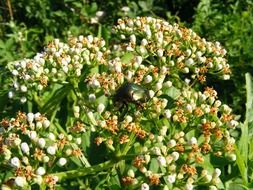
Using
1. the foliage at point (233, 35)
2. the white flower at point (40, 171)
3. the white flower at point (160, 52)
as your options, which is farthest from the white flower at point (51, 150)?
the foliage at point (233, 35)

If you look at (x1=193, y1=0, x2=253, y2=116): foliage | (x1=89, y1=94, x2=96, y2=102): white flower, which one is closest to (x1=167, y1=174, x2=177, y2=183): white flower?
(x1=89, y1=94, x2=96, y2=102): white flower

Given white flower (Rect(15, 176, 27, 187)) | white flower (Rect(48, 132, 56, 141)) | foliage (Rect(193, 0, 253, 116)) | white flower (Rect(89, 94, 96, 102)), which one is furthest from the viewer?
foliage (Rect(193, 0, 253, 116))

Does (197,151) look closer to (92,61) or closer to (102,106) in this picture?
(102,106)

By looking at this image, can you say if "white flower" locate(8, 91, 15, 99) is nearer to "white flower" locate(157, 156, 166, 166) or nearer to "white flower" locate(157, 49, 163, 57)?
"white flower" locate(157, 49, 163, 57)

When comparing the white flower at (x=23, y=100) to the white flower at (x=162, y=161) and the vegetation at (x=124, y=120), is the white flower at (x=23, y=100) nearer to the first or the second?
the vegetation at (x=124, y=120)

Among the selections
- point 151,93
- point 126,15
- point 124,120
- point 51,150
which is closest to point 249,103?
point 151,93

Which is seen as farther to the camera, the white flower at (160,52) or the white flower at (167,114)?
the white flower at (160,52)
